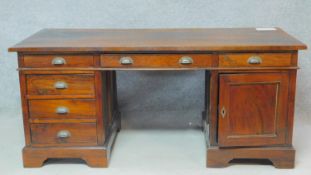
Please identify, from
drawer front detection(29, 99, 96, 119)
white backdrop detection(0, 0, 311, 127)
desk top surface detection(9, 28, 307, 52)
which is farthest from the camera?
white backdrop detection(0, 0, 311, 127)

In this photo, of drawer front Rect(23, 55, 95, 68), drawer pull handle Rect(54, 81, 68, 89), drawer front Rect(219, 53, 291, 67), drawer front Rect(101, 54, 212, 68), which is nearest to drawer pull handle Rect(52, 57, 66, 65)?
drawer front Rect(23, 55, 95, 68)

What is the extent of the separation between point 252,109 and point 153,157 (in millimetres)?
661

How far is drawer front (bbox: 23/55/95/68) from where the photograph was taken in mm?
2604

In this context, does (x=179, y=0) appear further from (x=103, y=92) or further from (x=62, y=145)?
(x=62, y=145)

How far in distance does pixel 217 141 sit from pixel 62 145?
0.87m

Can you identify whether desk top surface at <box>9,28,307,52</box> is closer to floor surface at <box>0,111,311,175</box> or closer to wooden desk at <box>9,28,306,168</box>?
wooden desk at <box>9,28,306,168</box>

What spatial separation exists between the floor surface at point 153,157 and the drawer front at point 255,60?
59cm

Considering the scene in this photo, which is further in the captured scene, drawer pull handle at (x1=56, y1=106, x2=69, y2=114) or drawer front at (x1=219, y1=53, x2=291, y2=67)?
drawer pull handle at (x1=56, y1=106, x2=69, y2=114)

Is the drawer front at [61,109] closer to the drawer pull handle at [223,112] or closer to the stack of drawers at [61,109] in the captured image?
the stack of drawers at [61,109]

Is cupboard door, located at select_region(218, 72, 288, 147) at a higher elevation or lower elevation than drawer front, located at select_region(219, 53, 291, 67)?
lower

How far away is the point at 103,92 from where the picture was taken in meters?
2.75

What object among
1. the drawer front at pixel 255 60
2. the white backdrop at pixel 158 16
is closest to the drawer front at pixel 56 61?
the drawer front at pixel 255 60

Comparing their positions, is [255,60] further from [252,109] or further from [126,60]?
[126,60]

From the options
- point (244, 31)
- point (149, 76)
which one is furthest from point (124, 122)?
point (244, 31)
